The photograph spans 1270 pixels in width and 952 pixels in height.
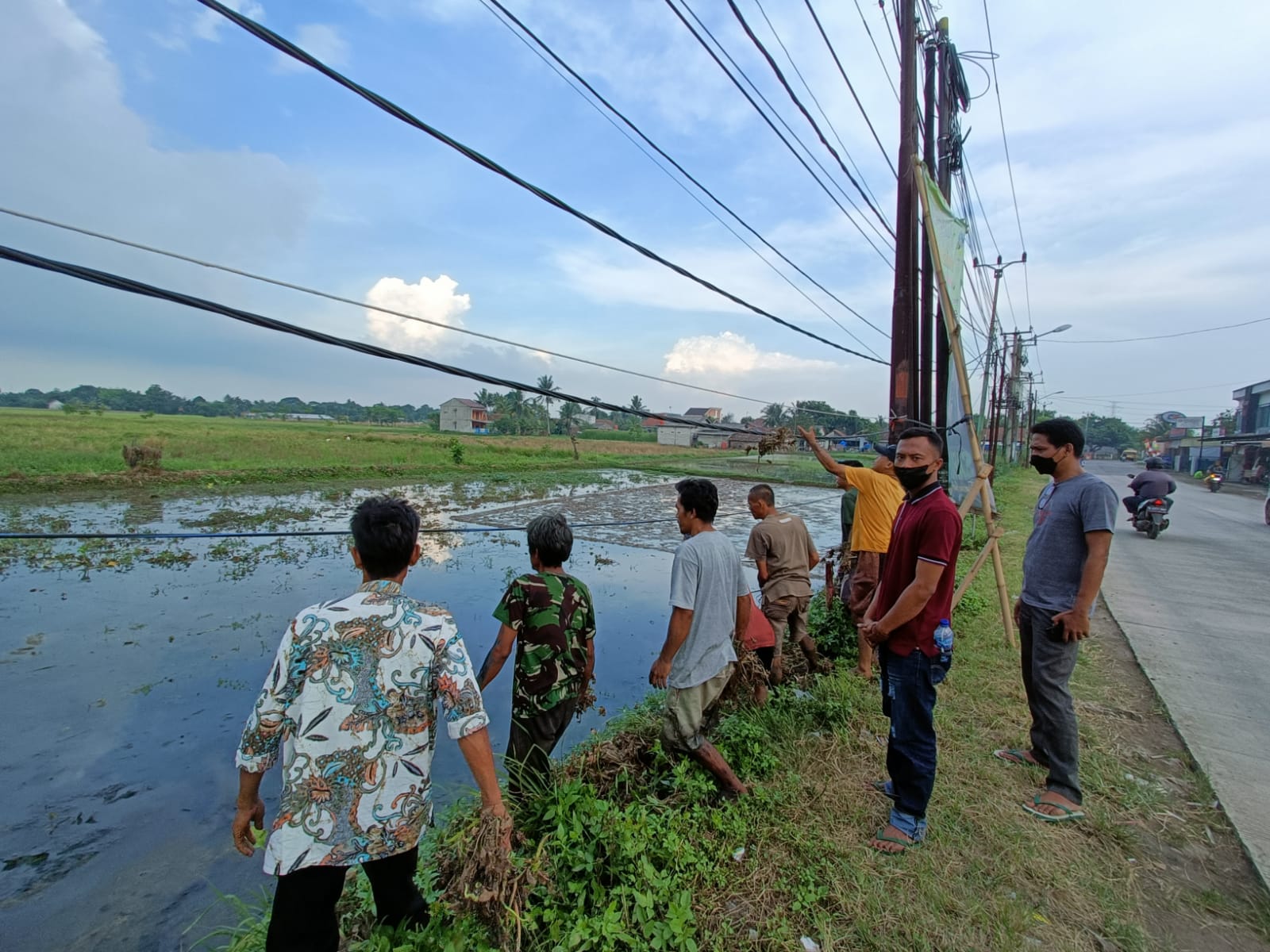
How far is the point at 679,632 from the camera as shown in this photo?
272cm

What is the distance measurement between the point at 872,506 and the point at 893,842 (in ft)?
8.30

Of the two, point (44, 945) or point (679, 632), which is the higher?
point (679, 632)

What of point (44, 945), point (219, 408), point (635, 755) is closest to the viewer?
point (44, 945)

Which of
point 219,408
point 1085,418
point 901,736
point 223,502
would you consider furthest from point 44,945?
point 1085,418

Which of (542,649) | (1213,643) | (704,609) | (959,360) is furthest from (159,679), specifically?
(1213,643)

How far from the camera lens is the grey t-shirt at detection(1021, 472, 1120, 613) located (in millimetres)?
2719

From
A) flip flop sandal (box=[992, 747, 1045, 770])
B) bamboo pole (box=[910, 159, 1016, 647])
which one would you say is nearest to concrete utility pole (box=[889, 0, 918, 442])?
bamboo pole (box=[910, 159, 1016, 647])

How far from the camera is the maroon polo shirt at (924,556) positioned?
2.45 meters

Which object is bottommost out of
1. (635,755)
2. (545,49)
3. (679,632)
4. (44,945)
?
(44,945)

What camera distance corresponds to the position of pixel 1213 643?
5223 millimetres

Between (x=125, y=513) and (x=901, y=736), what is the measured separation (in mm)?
15306

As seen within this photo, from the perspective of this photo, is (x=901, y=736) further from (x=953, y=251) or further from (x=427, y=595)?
(x=427, y=595)

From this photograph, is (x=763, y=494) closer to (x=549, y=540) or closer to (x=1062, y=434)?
(x=1062, y=434)

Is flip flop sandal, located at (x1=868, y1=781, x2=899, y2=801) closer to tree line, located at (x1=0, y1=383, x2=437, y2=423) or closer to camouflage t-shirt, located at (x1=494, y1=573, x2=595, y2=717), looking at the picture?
camouflage t-shirt, located at (x1=494, y1=573, x2=595, y2=717)
